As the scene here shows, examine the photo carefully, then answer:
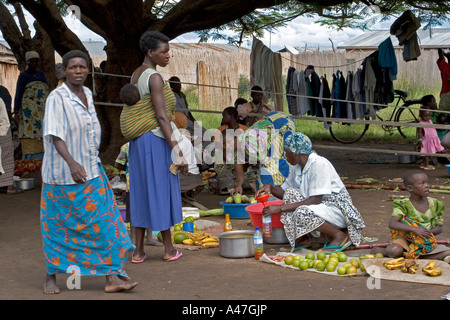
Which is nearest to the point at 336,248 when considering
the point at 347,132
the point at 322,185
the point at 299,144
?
the point at 322,185

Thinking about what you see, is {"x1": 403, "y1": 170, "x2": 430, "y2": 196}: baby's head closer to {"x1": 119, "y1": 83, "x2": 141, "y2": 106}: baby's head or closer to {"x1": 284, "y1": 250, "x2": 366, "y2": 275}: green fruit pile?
{"x1": 284, "y1": 250, "x2": 366, "y2": 275}: green fruit pile

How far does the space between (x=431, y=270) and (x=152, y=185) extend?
7.15 feet

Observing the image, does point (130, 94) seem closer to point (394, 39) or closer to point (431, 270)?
point (431, 270)

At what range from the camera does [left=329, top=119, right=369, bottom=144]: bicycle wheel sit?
15.4m

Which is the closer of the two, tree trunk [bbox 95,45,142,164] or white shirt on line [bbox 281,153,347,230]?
white shirt on line [bbox 281,153,347,230]

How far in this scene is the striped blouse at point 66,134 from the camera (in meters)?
4.38

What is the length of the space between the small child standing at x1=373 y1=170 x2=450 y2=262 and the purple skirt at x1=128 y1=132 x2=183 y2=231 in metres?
1.71

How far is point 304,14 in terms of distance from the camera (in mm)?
16031

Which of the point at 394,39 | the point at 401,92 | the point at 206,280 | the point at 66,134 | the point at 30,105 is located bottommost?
the point at 206,280

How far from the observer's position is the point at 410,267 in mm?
4816

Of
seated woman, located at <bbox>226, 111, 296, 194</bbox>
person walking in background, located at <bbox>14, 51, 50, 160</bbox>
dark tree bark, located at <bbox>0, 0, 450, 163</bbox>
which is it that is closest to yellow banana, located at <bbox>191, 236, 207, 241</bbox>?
seated woman, located at <bbox>226, 111, 296, 194</bbox>

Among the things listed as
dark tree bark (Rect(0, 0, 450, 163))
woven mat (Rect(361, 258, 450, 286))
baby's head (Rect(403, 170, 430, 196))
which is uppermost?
dark tree bark (Rect(0, 0, 450, 163))

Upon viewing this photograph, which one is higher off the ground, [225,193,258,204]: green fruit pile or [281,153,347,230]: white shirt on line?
[281,153,347,230]: white shirt on line

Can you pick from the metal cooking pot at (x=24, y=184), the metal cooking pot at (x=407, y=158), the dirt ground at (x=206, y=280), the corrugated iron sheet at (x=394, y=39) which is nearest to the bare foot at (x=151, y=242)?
the dirt ground at (x=206, y=280)
